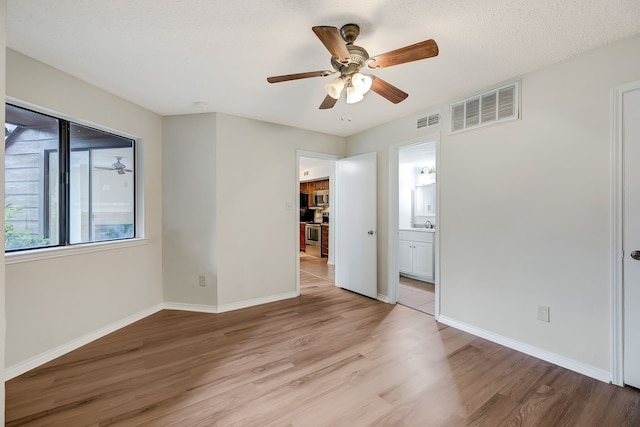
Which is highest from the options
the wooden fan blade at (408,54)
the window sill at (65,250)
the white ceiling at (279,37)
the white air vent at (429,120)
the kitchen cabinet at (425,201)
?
the white ceiling at (279,37)

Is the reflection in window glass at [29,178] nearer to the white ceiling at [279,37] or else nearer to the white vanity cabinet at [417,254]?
the white ceiling at [279,37]

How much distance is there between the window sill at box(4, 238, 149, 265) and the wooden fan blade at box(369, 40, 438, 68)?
2.90m

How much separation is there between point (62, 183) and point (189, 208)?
1.17 m

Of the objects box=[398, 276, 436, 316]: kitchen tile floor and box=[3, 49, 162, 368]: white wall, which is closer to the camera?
box=[3, 49, 162, 368]: white wall

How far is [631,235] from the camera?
75.3 inches

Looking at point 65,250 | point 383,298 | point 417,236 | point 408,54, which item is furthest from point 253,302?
point 408,54

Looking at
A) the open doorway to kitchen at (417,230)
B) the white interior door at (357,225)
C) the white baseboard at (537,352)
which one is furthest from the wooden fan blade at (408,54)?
the white baseboard at (537,352)

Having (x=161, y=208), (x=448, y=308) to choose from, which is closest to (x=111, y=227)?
(x=161, y=208)

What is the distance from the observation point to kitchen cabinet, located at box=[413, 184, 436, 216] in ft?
17.6

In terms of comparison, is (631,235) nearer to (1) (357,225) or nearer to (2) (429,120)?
(2) (429,120)

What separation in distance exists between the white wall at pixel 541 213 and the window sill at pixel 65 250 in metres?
3.46

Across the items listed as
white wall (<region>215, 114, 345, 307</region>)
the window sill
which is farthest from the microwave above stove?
the window sill

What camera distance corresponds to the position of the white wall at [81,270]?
211 centimetres

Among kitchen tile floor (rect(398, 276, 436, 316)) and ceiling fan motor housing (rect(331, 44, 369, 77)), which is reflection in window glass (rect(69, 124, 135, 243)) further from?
kitchen tile floor (rect(398, 276, 436, 316))
